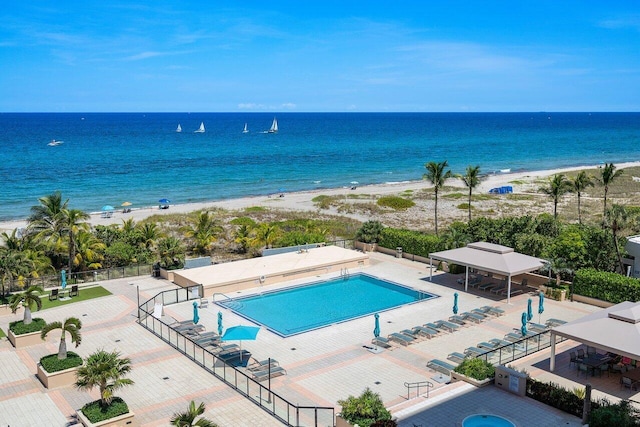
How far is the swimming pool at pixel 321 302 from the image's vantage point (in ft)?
85.6

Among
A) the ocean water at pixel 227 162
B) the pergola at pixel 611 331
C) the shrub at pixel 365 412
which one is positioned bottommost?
the shrub at pixel 365 412

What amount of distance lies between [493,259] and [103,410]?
1985 centimetres

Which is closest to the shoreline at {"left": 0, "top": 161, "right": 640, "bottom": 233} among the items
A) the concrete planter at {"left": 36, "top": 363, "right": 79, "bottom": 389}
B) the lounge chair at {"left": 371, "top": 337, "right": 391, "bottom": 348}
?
the concrete planter at {"left": 36, "top": 363, "right": 79, "bottom": 389}

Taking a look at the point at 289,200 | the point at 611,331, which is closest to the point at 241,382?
the point at 611,331

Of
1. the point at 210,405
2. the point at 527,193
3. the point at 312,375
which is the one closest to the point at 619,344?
the point at 312,375

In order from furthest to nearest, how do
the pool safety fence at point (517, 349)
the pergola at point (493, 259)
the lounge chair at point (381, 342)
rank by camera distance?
1. the pergola at point (493, 259)
2. the lounge chair at point (381, 342)
3. the pool safety fence at point (517, 349)

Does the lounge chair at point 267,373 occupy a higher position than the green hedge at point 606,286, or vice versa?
the green hedge at point 606,286

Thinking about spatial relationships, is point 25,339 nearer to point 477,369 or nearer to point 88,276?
point 88,276

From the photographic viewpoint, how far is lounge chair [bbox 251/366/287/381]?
19.5 m

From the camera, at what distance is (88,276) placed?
104 feet

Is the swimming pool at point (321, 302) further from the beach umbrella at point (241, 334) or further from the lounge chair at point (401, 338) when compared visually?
the beach umbrella at point (241, 334)

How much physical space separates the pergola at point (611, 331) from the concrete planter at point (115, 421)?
45.0ft

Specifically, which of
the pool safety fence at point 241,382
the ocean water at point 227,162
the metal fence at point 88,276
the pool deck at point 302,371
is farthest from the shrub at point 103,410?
the ocean water at point 227,162

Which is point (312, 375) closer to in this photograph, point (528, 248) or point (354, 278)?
point (354, 278)
